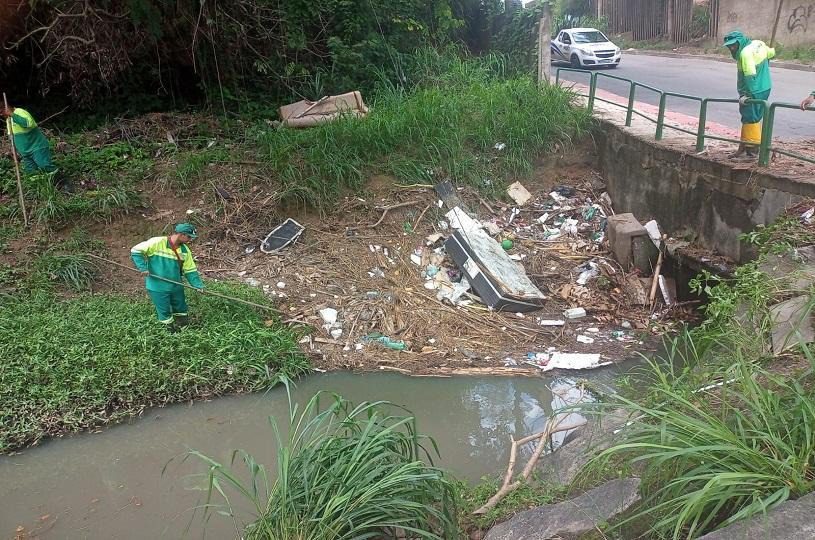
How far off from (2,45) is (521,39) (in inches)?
364

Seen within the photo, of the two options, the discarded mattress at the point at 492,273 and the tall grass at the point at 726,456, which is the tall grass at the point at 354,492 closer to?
the tall grass at the point at 726,456

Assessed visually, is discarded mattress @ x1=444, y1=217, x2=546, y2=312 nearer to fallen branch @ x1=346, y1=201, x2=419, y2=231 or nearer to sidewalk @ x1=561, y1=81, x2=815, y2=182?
fallen branch @ x1=346, y1=201, x2=419, y2=231

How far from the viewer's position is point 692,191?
23.7 feet

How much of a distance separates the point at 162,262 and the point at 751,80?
6274mm

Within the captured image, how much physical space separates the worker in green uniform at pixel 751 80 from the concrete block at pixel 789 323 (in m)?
2.91

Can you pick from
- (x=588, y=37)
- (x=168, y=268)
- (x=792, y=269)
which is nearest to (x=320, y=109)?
(x=168, y=268)

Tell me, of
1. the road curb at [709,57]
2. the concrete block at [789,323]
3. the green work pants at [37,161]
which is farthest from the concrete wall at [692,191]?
the road curb at [709,57]

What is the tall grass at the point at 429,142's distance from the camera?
28.1 ft

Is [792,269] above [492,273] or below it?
above

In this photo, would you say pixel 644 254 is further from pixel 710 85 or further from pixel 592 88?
pixel 710 85

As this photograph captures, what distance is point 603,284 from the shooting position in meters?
7.37

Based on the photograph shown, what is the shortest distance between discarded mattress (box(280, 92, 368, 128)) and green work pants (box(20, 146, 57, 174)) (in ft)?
11.0

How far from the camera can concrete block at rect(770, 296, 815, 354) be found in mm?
3506

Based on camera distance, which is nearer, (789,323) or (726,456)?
(726,456)
